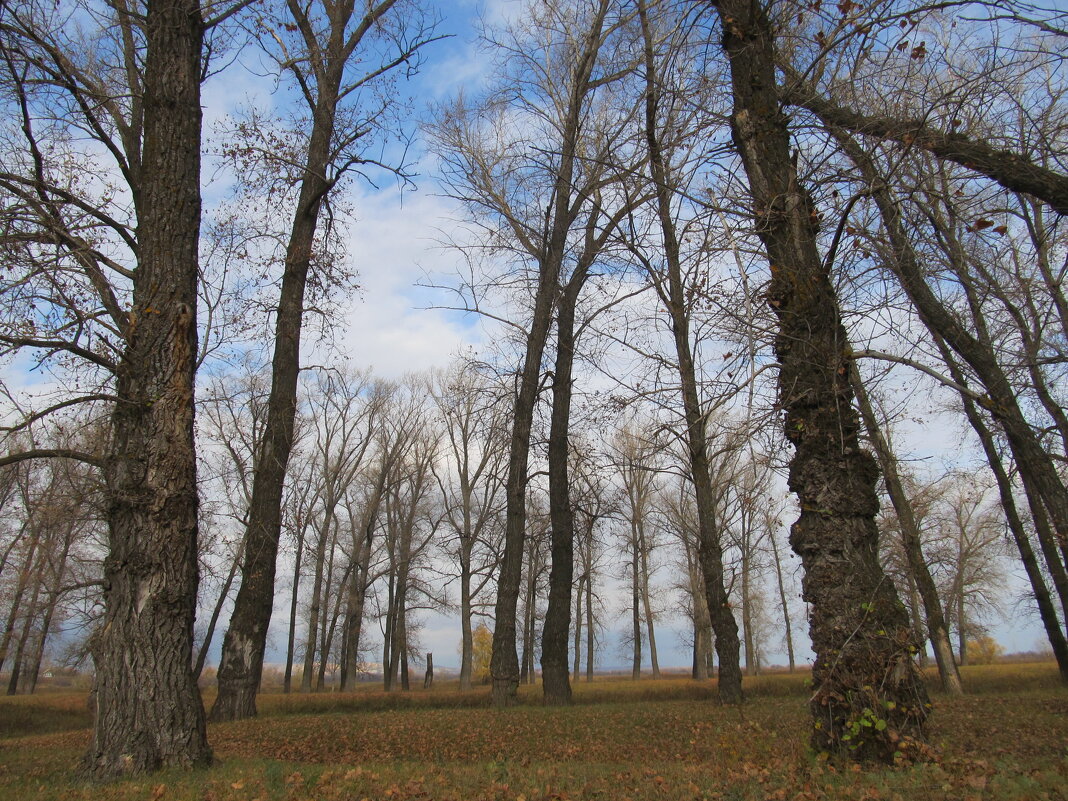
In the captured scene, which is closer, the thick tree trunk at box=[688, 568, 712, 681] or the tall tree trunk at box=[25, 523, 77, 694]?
the tall tree trunk at box=[25, 523, 77, 694]

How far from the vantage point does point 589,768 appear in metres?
5.51

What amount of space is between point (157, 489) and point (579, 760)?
486cm

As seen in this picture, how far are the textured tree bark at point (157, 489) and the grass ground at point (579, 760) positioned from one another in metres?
0.43

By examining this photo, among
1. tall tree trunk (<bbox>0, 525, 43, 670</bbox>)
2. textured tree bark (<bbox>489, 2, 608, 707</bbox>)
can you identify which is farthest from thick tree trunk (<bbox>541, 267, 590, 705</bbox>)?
tall tree trunk (<bbox>0, 525, 43, 670</bbox>)

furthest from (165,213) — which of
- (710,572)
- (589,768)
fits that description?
(710,572)

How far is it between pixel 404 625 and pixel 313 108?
28599mm

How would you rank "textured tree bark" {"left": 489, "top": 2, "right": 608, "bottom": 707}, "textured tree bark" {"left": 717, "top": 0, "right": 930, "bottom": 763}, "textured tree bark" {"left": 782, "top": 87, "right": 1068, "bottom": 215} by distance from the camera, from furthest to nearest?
"textured tree bark" {"left": 489, "top": 2, "right": 608, "bottom": 707} → "textured tree bark" {"left": 782, "top": 87, "right": 1068, "bottom": 215} → "textured tree bark" {"left": 717, "top": 0, "right": 930, "bottom": 763}

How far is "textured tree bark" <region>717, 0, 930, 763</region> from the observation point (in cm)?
416

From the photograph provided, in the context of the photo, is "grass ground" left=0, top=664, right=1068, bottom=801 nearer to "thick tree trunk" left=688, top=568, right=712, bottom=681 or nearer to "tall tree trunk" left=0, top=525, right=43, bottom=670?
"tall tree trunk" left=0, top=525, right=43, bottom=670

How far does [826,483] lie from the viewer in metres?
4.51

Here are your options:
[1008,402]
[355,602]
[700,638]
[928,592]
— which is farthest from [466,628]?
[1008,402]

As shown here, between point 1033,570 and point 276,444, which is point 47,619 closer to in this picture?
point 276,444

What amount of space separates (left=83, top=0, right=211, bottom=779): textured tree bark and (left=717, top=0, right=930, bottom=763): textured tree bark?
485 cm

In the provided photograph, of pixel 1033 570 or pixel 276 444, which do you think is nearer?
pixel 276 444
